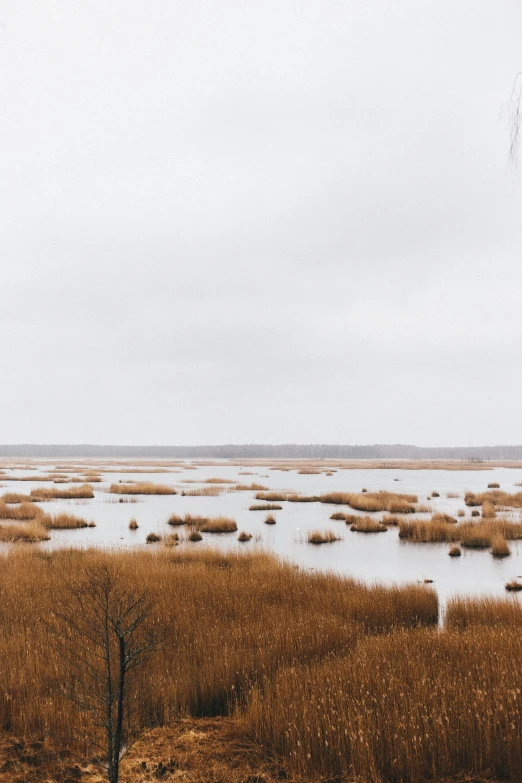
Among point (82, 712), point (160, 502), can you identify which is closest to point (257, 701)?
point (82, 712)

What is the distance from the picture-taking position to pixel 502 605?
1102cm

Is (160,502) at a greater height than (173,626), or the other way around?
(173,626)

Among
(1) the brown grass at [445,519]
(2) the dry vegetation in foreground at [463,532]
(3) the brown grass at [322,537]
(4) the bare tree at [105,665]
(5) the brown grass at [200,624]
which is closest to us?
(4) the bare tree at [105,665]

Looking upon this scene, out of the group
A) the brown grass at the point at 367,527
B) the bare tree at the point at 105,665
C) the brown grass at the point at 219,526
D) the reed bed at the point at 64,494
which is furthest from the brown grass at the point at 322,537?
the reed bed at the point at 64,494

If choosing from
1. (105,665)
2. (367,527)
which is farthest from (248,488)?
(105,665)

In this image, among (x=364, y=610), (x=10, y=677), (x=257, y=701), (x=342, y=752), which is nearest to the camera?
(x=342, y=752)

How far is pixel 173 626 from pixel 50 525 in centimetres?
2012

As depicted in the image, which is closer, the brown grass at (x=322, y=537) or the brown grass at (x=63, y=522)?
the brown grass at (x=322, y=537)

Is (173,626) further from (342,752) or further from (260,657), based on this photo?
(342,752)

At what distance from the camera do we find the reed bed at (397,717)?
4953mm

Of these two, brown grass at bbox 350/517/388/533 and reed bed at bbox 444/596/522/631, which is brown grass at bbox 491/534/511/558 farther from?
reed bed at bbox 444/596/522/631

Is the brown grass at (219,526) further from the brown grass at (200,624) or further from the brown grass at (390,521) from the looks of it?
the brown grass at (200,624)

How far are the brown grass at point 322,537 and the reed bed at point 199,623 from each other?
734cm

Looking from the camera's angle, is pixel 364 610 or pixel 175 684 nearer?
pixel 175 684
